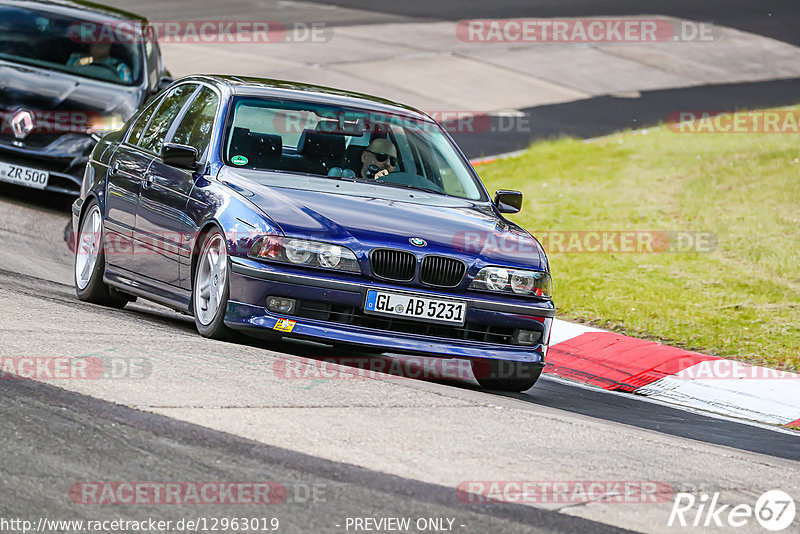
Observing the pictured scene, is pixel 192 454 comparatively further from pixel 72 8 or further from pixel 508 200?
pixel 72 8

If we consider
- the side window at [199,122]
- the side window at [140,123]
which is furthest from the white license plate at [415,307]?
the side window at [140,123]

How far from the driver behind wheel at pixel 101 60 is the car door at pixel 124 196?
4.79 metres

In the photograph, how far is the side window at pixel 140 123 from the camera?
9375mm

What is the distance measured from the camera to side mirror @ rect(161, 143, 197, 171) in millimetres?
8062

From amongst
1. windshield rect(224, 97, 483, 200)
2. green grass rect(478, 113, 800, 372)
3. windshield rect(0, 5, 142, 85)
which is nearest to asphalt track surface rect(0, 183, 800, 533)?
windshield rect(224, 97, 483, 200)

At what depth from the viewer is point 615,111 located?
23531 millimetres

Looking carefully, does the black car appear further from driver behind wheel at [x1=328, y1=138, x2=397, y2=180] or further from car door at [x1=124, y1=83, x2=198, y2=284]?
driver behind wheel at [x1=328, y1=138, x2=397, y2=180]

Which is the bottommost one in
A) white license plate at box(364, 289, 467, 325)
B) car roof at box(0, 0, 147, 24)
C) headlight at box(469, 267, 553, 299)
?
white license plate at box(364, 289, 467, 325)

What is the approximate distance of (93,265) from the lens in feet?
30.2

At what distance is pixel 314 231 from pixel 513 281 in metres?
1.18

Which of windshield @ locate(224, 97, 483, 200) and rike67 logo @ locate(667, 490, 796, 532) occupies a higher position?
windshield @ locate(224, 97, 483, 200)

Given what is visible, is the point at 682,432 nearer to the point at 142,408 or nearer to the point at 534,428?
the point at 534,428

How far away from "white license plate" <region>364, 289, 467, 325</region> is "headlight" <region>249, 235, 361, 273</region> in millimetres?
207

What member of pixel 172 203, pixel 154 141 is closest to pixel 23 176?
pixel 154 141
